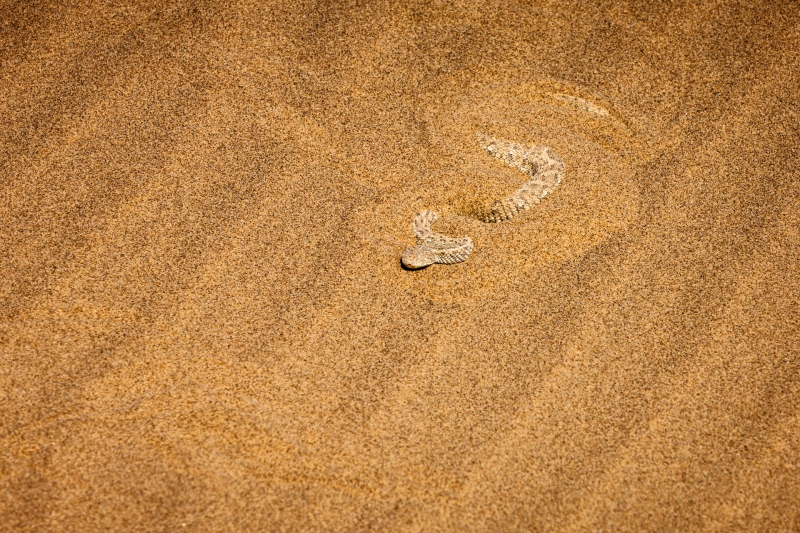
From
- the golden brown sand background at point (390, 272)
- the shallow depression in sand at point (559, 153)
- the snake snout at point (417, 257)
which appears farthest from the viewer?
the shallow depression in sand at point (559, 153)

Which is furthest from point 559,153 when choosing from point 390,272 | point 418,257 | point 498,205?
point 390,272

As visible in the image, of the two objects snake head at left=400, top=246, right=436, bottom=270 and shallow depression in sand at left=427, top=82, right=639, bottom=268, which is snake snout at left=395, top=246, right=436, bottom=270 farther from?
shallow depression in sand at left=427, top=82, right=639, bottom=268

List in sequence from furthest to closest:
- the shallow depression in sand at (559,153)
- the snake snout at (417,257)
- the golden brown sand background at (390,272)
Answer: the shallow depression in sand at (559,153) < the snake snout at (417,257) < the golden brown sand background at (390,272)

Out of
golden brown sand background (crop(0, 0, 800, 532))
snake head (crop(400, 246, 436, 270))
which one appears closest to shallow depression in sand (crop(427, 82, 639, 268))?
golden brown sand background (crop(0, 0, 800, 532))

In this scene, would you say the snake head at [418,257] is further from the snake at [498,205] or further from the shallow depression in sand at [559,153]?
the shallow depression in sand at [559,153]

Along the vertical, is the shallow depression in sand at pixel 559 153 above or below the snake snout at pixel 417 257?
above

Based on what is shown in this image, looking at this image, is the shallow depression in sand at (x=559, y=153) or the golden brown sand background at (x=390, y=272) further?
the shallow depression in sand at (x=559, y=153)

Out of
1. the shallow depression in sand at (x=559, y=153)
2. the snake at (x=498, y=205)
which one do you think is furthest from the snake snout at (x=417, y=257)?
the shallow depression in sand at (x=559, y=153)

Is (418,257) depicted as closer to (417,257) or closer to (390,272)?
(417,257)
